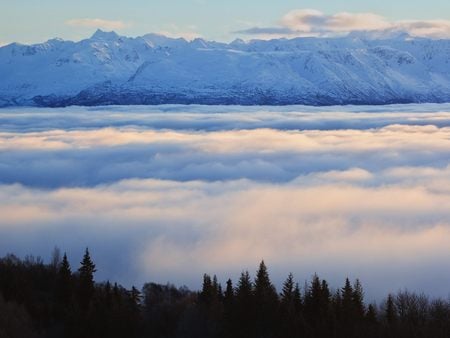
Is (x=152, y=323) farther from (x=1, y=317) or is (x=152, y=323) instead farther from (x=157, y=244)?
(x=157, y=244)

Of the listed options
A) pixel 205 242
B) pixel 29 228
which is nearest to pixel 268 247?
pixel 205 242

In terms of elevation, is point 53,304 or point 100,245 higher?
point 100,245

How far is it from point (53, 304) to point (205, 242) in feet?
427

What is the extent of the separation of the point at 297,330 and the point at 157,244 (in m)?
133

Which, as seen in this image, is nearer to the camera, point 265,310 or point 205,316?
point 265,310

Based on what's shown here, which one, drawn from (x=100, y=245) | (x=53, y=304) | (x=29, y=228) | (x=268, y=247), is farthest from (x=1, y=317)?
(x=29, y=228)

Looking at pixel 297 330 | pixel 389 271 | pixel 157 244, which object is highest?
pixel 157 244

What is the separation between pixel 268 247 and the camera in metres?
188

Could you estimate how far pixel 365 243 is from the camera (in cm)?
19425

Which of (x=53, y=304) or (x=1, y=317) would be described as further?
(x=53, y=304)

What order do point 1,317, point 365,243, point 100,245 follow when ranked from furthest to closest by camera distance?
point 365,243 → point 100,245 → point 1,317

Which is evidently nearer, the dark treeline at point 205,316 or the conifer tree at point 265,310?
the dark treeline at point 205,316

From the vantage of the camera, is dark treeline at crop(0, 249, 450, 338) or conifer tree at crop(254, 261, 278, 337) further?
conifer tree at crop(254, 261, 278, 337)

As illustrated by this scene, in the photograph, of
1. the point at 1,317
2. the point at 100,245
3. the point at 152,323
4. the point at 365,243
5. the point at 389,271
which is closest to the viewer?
the point at 1,317
